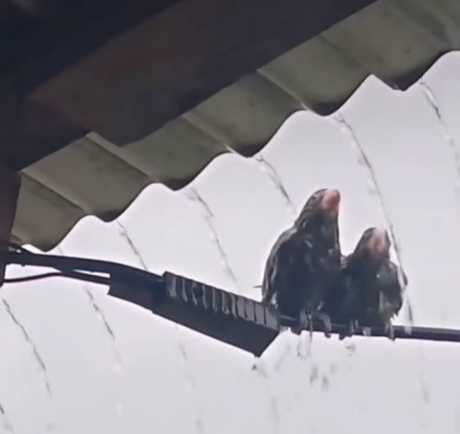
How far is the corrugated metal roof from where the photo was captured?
4.46 feet

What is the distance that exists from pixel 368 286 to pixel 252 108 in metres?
0.79

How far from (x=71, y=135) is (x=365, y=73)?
32 centimetres

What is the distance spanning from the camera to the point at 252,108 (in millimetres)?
1441

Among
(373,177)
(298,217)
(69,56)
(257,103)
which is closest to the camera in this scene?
(69,56)

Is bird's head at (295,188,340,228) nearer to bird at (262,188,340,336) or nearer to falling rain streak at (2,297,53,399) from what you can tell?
bird at (262,188,340,336)

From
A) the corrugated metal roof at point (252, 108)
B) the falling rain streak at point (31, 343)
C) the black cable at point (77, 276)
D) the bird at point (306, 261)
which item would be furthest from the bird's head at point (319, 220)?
the black cable at point (77, 276)

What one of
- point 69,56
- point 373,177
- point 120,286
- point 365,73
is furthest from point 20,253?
point 373,177

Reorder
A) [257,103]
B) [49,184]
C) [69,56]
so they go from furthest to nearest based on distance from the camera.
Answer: [49,184], [257,103], [69,56]

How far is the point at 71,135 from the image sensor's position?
132cm

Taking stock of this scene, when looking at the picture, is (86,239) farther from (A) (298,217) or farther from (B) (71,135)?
(B) (71,135)

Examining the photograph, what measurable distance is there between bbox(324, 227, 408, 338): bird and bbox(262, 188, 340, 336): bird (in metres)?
0.02

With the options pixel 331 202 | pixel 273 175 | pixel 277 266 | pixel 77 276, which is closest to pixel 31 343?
pixel 277 266

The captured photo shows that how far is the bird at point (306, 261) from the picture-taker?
2.10 meters

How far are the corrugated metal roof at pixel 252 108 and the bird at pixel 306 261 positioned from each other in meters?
0.44
